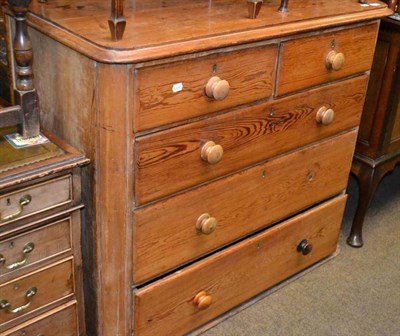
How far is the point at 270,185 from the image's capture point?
1886mm

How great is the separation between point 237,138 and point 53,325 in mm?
711

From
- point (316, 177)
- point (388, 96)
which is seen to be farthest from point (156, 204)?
point (388, 96)

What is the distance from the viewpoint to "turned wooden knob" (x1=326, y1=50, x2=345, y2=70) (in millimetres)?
1806

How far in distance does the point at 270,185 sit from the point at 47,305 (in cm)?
74

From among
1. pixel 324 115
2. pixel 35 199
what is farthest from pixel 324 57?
pixel 35 199

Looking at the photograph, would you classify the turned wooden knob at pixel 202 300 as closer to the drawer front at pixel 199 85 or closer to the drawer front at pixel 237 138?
the drawer front at pixel 237 138

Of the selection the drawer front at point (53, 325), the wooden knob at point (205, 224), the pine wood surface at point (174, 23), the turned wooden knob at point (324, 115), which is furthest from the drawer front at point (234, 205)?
the pine wood surface at point (174, 23)

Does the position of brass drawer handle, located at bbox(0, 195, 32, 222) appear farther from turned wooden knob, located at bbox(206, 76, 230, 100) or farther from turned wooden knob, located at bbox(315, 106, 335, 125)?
turned wooden knob, located at bbox(315, 106, 335, 125)

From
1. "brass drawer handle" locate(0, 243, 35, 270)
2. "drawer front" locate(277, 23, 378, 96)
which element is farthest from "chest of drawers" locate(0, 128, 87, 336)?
"drawer front" locate(277, 23, 378, 96)

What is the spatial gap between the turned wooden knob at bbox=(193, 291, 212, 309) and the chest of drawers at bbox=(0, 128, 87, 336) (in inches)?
14.2

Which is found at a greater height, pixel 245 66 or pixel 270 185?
pixel 245 66

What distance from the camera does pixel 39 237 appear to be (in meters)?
1.51

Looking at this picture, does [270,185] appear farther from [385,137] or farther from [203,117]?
[385,137]

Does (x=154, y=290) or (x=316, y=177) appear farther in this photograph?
(x=316, y=177)
